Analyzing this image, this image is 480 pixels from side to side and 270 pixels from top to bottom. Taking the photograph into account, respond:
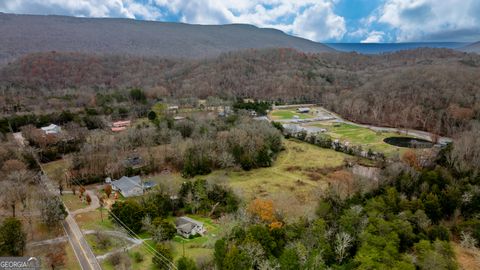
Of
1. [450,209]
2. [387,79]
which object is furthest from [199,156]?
[387,79]

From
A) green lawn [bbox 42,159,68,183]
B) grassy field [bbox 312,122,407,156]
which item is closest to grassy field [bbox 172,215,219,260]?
green lawn [bbox 42,159,68,183]

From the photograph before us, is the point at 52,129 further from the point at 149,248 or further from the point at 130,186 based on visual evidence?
the point at 149,248

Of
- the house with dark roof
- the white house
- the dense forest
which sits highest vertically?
the white house

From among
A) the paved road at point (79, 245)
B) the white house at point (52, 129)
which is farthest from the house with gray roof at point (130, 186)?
the white house at point (52, 129)

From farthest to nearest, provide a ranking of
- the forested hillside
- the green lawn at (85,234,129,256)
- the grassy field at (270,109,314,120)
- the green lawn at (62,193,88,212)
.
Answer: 1. the grassy field at (270,109,314,120)
2. the forested hillside
3. the green lawn at (62,193,88,212)
4. the green lawn at (85,234,129,256)

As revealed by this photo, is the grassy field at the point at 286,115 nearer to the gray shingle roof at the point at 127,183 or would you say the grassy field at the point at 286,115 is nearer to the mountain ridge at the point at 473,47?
the gray shingle roof at the point at 127,183

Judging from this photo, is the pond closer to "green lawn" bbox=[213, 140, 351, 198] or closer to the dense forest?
"green lawn" bbox=[213, 140, 351, 198]

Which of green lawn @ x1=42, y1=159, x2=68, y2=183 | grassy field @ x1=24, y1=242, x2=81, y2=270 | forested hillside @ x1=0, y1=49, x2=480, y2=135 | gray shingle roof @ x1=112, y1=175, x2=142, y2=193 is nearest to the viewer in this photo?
grassy field @ x1=24, y1=242, x2=81, y2=270
